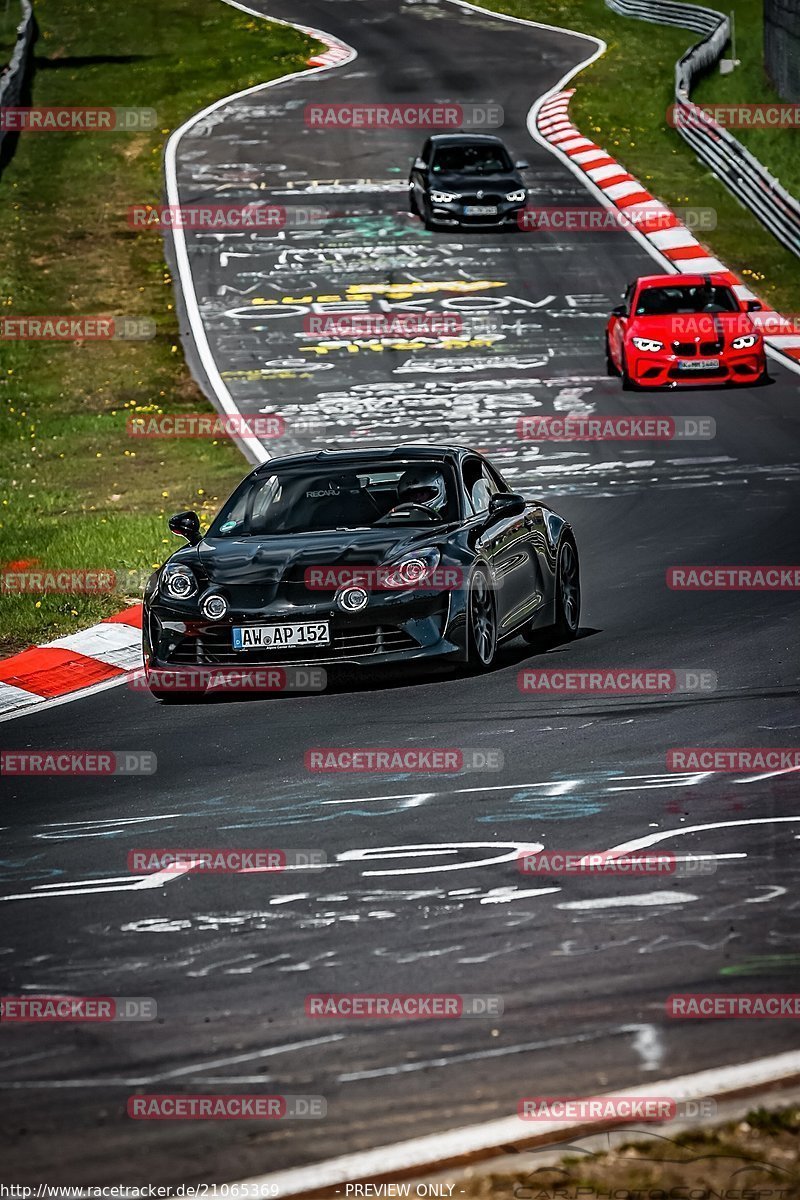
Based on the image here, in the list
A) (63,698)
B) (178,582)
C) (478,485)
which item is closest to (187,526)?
(178,582)

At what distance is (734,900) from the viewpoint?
22.8ft

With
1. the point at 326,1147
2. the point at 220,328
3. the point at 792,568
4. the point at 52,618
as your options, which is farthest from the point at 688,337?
the point at 326,1147

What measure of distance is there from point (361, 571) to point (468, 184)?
21.6m

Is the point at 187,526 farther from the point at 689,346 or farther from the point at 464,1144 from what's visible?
the point at 689,346

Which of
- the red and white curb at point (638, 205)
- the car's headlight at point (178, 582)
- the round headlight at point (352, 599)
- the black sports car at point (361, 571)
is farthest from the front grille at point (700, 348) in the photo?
the round headlight at point (352, 599)

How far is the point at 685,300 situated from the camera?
23641 mm

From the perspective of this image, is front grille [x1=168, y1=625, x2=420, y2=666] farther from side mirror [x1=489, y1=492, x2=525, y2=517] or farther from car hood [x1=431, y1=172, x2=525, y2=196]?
car hood [x1=431, y1=172, x2=525, y2=196]

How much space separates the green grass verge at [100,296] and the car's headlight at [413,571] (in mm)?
3404

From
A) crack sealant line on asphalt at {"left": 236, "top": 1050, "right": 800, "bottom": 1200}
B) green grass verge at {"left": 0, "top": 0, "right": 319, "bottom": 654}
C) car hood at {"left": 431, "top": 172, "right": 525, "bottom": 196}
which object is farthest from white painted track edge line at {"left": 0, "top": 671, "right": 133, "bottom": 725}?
car hood at {"left": 431, "top": 172, "right": 525, "bottom": 196}

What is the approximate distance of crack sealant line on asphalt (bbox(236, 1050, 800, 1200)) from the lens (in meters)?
4.84

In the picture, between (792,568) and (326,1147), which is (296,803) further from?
(792,568)

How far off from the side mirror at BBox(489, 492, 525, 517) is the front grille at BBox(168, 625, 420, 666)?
146 centimetres

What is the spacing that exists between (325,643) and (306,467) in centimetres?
185

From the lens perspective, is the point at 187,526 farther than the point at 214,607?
Yes
